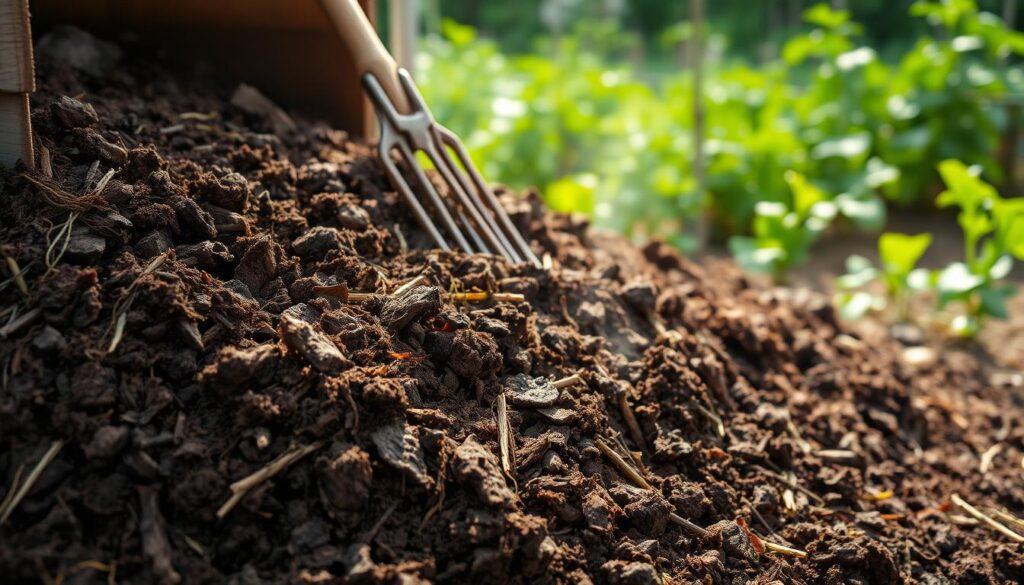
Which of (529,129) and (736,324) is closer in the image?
(736,324)

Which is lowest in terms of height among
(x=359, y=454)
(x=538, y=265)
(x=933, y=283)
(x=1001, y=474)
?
(x=933, y=283)

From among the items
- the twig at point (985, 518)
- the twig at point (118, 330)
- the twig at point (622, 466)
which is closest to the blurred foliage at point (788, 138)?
the twig at point (985, 518)

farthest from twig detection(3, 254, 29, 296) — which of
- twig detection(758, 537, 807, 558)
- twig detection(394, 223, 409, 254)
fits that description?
twig detection(758, 537, 807, 558)

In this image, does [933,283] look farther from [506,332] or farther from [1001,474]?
[506,332]

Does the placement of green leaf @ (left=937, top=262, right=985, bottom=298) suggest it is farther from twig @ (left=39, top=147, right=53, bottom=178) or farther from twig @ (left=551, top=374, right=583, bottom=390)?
twig @ (left=39, top=147, right=53, bottom=178)

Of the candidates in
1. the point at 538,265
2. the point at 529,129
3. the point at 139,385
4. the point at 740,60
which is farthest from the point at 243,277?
the point at 740,60

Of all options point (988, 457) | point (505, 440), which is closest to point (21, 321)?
point (505, 440)

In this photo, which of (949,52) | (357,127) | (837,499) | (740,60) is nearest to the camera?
(837,499)

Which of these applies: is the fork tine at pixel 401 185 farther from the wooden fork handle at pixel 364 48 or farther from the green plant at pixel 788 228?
the green plant at pixel 788 228
